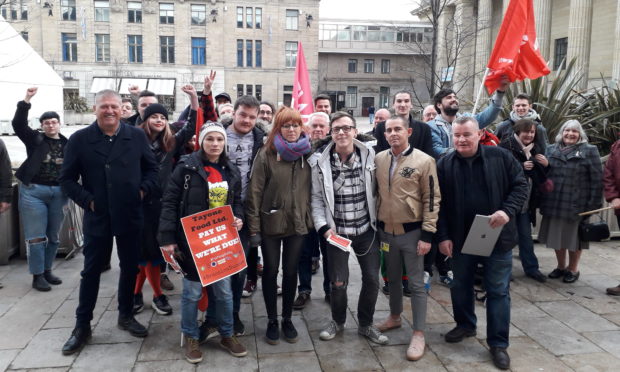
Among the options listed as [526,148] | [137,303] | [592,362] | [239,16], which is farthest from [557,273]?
[239,16]

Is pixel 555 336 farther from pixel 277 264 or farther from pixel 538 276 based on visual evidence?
pixel 277 264

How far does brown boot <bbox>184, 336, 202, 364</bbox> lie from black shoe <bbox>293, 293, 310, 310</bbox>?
140 centimetres

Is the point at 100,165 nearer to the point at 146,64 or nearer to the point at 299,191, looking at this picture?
the point at 299,191

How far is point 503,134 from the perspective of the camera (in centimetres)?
616

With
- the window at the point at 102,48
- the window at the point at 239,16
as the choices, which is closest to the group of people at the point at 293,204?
the window at the point at 239,16

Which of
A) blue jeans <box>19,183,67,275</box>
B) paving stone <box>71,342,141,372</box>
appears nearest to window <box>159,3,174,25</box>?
blue jeans <box>19,183,67,275</box>

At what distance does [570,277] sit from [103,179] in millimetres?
5466

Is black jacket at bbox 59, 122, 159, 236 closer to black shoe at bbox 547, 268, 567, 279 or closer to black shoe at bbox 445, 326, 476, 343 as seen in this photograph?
black shoe at bbox 445, 326, 476, 343

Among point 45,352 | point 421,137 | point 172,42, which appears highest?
point 172,42

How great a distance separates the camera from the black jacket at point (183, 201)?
13.0ft

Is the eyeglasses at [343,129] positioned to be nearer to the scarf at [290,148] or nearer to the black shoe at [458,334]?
→ the scarf at [290,148]

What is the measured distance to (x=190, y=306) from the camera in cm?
412

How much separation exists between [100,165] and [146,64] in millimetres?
50363

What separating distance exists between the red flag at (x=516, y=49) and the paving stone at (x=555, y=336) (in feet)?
9.91
